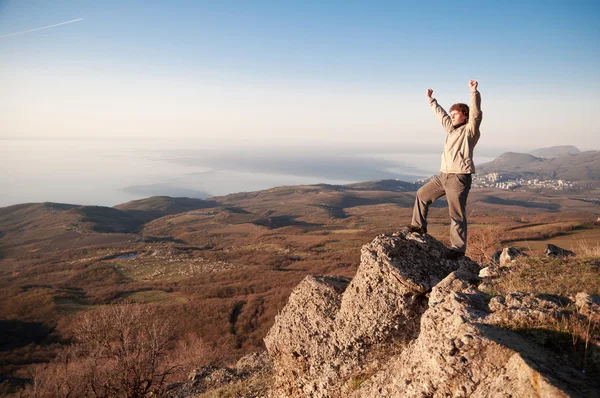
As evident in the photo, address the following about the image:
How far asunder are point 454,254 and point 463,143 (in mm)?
2655

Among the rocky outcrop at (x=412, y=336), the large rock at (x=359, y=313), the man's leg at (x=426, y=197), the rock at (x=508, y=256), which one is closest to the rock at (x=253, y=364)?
the rocky outcrop at (x=412, y=336)

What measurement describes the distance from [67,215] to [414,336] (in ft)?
630

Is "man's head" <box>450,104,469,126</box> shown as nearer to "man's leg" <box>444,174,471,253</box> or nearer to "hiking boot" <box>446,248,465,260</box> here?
"man's leg" <box>444,174,471,253</box>

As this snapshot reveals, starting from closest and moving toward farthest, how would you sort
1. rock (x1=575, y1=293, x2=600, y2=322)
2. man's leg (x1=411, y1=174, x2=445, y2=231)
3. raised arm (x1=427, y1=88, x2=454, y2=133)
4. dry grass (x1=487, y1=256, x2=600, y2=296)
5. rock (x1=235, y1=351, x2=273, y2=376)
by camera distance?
rock (x1=575, y1=293, x2=600, y2=322)
dry grass (x1=487, y1=256, x2=600, y2=296)
raised arm (x1=427, y1=88, x2=454, y2=133)
man's leg (x1=411, y1=174, x2=445, y2=231)
rock (x1=235, y1=351, x2=273, y2=376)

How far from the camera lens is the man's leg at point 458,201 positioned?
25.6 ft

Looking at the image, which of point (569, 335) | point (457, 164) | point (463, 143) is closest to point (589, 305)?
point (569, 335)

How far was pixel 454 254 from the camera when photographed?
8.14m

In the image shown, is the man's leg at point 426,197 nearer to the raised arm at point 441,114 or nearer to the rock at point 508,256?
the raised arm at point 441,114

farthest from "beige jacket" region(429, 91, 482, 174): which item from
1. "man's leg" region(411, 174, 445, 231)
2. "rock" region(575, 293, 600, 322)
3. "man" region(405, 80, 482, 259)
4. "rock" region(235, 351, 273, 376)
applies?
"rock" region(235, 351, 273, 376)

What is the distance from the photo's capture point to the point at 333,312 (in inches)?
342

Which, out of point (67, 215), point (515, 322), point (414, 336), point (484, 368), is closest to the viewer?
point (484, 368)

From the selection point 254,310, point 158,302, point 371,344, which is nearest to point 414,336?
point 371,344

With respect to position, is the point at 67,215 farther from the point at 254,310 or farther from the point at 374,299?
the point at 374,299

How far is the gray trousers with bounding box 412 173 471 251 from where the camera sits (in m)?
7.82
